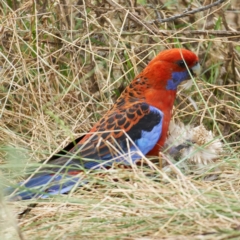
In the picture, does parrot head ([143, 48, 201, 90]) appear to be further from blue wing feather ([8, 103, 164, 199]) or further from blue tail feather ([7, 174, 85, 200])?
blue tail feather ([7, 174, 85, 200])

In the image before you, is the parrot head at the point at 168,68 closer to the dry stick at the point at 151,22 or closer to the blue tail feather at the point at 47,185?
the dry stick at the point at 151,22

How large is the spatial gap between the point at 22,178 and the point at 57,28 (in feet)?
3.90

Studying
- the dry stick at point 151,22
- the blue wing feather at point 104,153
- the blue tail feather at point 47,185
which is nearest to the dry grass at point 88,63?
the dry stick at point 151,22

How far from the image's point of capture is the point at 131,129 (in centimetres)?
330

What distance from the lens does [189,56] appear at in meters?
3.53

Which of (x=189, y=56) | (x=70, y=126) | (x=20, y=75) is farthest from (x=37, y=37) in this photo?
(x=189, y=56)

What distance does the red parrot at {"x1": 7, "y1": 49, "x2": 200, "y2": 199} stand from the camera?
2896 millimetres

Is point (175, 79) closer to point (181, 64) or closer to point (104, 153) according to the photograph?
point (181, 64)

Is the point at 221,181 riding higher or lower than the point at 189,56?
lower

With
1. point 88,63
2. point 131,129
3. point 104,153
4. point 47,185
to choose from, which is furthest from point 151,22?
point 47,185

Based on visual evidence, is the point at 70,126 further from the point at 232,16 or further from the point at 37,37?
the point at 232,16

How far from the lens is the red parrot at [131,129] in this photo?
9.50 ft

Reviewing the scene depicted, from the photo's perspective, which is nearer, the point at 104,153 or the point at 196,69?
the point at 104,153

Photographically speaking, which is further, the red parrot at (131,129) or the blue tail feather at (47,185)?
the red parrot at (131,129)
